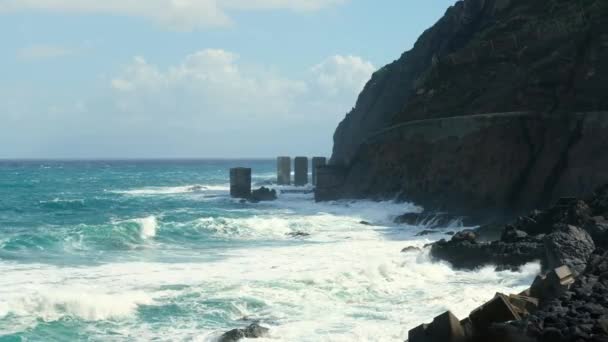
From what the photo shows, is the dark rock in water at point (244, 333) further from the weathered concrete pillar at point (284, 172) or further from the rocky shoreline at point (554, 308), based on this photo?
the weathered concrete pillar at point (284, 172)

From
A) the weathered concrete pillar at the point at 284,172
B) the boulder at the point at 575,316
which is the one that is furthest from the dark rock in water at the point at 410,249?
the weathered concrete pillar at the point at 284,172

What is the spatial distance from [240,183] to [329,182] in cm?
793

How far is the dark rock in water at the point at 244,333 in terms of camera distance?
14.1 metres

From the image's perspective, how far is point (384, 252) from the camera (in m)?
25.5

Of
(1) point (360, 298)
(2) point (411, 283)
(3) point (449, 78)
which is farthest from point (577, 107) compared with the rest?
(1) point (360, 298)

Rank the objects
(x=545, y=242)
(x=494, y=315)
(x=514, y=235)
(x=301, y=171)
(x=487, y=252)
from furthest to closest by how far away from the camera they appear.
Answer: (x=301, y=171)
(x=514, y=235)
(x=487, y=252)
(x=545, y=242)
(x=494, y=315)

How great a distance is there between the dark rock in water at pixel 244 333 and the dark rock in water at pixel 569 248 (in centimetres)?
619

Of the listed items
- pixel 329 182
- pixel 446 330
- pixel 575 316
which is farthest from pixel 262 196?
pixel 575 316

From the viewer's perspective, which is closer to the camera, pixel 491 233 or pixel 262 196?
pixel 491 233

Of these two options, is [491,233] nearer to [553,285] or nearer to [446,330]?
[553,285]

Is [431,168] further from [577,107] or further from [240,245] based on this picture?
[240,245]

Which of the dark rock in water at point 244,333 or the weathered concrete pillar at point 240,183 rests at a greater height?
the weathered concrete pillar at point 240,183

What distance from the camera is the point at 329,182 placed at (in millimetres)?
49906

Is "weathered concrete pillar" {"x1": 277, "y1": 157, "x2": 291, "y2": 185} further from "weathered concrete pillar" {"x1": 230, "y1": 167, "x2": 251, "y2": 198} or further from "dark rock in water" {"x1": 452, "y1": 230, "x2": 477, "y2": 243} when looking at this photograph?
"dark rock in water" {"x1": 452, "y1": 230, "x2": 477, "y2": 243}
